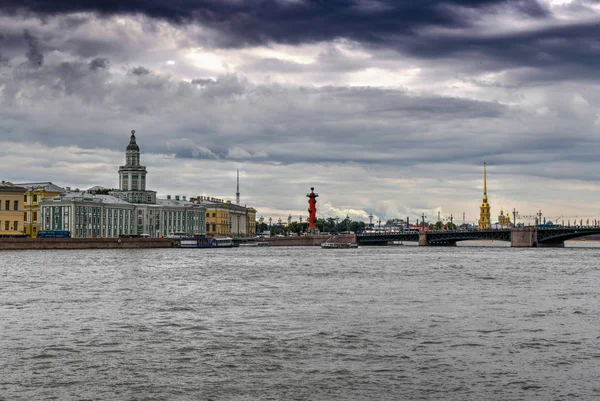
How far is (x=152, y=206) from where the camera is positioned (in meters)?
122

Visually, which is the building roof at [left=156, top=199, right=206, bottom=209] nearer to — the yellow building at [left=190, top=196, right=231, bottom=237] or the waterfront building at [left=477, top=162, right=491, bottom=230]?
the yellow building at [left=190, top=196, right=231, bottom=237]

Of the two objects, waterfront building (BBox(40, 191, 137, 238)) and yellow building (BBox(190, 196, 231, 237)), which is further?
yellow building (BBox(190, 196, 231, 237))

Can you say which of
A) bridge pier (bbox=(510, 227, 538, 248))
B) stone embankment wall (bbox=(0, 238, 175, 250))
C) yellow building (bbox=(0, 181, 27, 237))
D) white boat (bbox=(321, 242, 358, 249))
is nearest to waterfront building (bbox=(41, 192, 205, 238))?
yellow building (bbox=(0, 181, 27, 237))

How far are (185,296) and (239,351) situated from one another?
13038 millimetres

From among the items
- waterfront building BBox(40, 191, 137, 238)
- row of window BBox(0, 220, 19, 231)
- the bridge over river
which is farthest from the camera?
waterfront building BBox(40, 191, 137, 238)

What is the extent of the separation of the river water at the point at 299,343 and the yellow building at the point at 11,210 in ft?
186

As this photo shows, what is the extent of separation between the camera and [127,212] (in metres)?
116

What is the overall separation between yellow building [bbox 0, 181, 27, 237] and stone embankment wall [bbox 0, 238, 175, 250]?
17.6ft

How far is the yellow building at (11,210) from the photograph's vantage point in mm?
87062

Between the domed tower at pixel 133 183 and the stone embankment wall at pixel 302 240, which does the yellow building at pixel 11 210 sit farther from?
the stone embankment wall at pixel 302 240

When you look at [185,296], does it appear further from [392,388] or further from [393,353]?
[392,388]

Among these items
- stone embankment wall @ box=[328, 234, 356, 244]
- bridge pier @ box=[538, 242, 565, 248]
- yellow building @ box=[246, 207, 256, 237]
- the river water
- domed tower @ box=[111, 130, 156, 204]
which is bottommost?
the river water

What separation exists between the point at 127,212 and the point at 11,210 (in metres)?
28.5

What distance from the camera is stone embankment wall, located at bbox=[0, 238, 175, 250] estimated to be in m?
80.1
